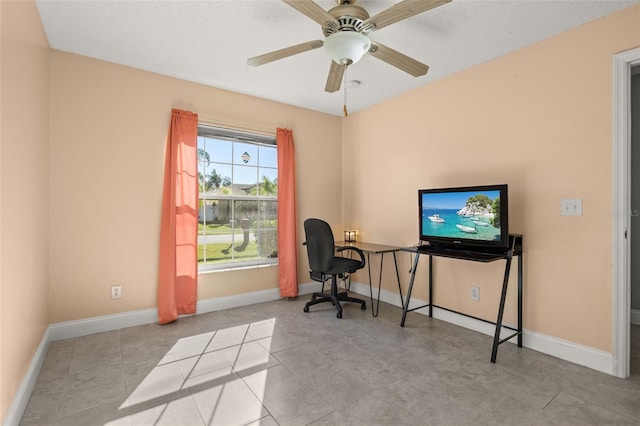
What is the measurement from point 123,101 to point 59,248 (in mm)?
1460

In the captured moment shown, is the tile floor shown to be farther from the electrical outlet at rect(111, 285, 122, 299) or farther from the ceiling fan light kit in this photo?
the ceiling fan light kit

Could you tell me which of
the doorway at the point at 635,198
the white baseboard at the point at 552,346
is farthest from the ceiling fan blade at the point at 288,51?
the doorway at the point at 635,198

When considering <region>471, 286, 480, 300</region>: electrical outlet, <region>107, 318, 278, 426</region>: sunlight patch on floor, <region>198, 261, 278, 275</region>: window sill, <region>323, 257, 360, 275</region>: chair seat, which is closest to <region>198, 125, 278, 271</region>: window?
<region>198, 261, 278, 275</region>: window sill

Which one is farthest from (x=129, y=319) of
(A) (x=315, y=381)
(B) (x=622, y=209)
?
(B) (x=622, y=209)

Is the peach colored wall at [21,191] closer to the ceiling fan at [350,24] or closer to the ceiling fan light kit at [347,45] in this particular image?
the ceiling fan at [350,24]

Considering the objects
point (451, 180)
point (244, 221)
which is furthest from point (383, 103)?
point (244, 221)

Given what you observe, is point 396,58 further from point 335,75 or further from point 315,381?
point 315,381

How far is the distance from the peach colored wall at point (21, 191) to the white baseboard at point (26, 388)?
49 millimetres

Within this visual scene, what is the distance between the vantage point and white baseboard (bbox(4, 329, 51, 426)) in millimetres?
1589

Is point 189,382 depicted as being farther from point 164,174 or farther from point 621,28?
point 621,28

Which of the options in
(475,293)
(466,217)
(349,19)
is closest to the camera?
(349,19)

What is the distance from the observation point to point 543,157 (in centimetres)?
249

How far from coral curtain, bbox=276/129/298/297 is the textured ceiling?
923mm

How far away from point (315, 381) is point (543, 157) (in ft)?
7.99
